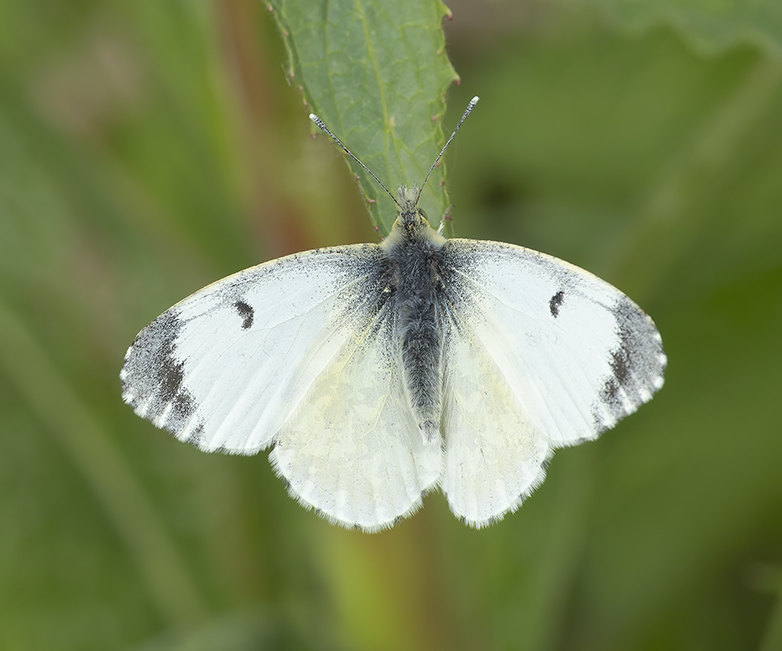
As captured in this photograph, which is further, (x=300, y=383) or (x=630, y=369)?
(x=300, y=383)

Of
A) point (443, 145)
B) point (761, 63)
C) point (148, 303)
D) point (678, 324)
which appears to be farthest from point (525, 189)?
point (443, 145)

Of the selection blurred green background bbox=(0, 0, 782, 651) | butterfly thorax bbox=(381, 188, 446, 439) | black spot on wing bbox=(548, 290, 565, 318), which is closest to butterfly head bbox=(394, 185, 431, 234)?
butterfly thorax bbox=(381, 188, 446, 439)

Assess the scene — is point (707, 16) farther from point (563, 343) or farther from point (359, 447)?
point (359, 447)

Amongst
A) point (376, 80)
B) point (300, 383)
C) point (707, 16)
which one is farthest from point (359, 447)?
point (707, 16)

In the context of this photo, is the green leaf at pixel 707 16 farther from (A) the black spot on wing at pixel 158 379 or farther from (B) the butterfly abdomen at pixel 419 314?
(A) the black spot on wing at pixel 158 379

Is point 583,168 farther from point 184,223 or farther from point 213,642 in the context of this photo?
point 213,642

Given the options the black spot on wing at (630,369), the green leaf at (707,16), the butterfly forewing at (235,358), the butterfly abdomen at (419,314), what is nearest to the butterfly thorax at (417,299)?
the butterfly abdomen at (419,314)
